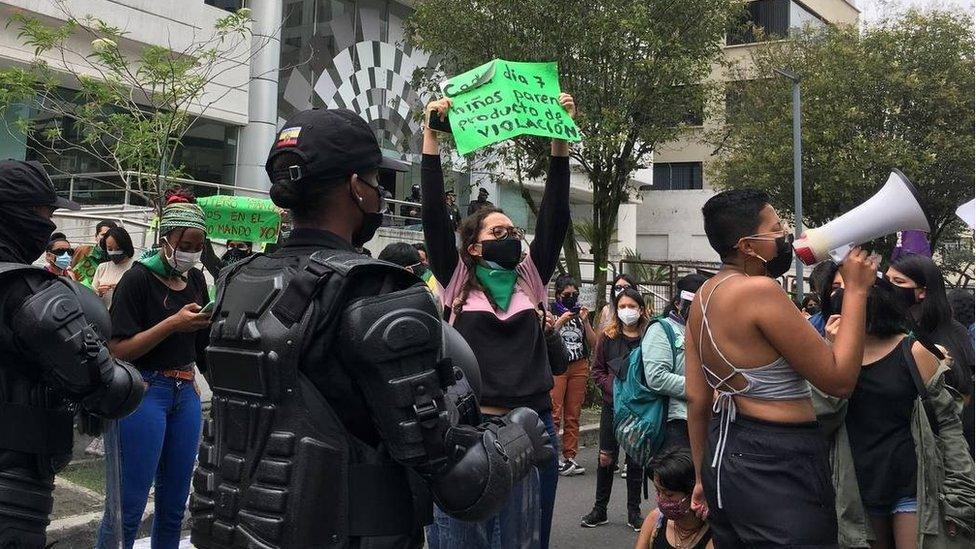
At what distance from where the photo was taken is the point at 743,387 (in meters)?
3.15

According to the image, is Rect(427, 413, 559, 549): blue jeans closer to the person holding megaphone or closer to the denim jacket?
the person holding megaphone

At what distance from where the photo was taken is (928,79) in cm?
2266

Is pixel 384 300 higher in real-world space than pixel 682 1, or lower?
lower

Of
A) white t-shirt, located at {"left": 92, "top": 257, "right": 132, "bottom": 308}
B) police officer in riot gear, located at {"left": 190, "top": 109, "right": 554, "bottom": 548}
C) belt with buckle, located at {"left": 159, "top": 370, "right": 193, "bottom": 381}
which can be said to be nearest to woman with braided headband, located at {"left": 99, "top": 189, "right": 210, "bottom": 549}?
belt with buckle, located at {"left": 159, "top": 370, "right": 193, "bottom": 381}

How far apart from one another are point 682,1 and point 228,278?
1205 centimetres

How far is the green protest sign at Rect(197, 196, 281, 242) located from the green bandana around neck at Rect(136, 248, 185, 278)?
1465 mm

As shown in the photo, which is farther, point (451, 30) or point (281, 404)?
point (451, 30)

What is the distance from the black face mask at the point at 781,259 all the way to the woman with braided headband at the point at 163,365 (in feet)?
8.14

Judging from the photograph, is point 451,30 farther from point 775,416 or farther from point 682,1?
point 775,416

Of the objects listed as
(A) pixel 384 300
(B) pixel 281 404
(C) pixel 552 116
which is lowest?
(B) pixel 281 404

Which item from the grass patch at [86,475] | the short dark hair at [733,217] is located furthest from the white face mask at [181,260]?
the short dark hair at [733,217]

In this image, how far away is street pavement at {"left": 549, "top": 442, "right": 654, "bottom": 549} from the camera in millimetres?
6262


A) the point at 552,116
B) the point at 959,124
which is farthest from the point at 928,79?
the point at 552,116

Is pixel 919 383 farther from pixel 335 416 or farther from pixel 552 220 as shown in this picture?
pixel 335 416
